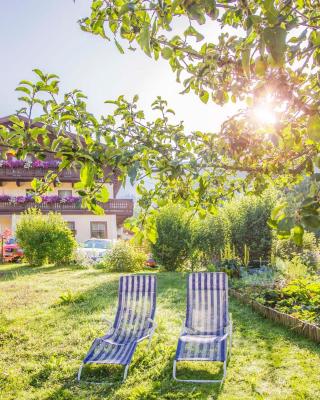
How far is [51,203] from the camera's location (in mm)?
32312

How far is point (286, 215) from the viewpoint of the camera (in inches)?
55.6

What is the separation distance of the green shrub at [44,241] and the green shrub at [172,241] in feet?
16.6

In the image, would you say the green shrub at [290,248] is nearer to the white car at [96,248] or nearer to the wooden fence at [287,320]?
the wooden fence at [287,320]

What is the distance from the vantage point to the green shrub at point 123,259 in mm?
17594

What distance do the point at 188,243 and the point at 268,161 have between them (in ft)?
45.1

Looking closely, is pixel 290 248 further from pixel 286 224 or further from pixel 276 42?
pixel 276 42

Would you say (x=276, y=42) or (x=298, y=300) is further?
(x=298, y=300)

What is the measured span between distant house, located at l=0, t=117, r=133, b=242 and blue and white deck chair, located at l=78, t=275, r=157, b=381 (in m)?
22.7

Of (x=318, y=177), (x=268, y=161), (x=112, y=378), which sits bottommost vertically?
(x=112, y=378)

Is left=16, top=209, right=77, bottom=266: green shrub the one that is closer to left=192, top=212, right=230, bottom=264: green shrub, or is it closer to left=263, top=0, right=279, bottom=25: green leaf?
left=192, top=212, right=230, bottom=264: green shrub

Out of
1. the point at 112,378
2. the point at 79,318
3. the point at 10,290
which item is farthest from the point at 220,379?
the point at 10,290

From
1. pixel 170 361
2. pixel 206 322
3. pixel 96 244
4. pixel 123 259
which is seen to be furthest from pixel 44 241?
pixel 170 361

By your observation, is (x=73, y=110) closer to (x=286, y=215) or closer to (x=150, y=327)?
(x=286, y=215)

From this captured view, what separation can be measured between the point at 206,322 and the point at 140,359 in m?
1.40
